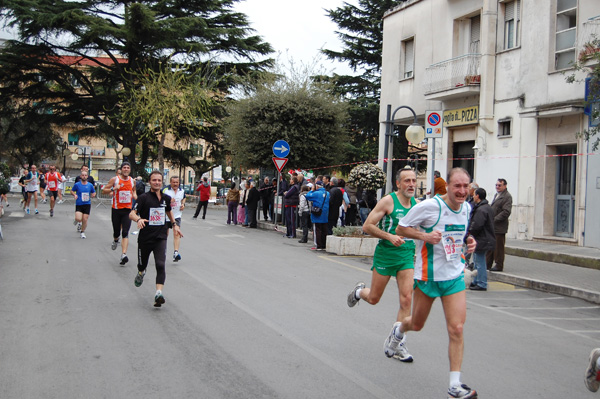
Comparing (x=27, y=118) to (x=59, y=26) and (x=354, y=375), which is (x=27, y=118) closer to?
(x=59, y=26)

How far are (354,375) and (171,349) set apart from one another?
1.83 metres

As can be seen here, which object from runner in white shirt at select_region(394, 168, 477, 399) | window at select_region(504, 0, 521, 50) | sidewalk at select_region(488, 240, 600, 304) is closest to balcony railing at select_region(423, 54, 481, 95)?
window at select_region(504, 0, 521, 50)

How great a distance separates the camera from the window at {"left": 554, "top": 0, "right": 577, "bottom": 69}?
17.6 m

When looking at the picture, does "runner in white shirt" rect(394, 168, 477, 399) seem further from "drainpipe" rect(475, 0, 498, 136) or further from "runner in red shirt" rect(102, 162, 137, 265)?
"drainpipe" rect(475, 0, 498, 136)

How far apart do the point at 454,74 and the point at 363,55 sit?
14.8 metres

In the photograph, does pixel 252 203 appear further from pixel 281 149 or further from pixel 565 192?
pixel 565 192

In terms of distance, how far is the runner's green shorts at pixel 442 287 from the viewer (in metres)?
4.93

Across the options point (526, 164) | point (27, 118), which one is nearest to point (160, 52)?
point (27, 118)

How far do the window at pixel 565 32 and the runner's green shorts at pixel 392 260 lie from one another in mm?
13736

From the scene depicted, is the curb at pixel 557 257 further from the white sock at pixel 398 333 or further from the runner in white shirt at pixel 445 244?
the runner in white shirt at pixel 445 244

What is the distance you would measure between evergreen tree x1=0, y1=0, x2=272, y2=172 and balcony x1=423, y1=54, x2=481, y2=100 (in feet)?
53.0

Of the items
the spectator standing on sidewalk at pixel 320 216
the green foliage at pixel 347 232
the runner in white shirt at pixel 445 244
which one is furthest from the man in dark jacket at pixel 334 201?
the runner in white shirt at pixel 445 244

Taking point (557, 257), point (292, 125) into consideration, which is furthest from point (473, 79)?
point (557, 257)

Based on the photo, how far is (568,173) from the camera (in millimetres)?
18094
